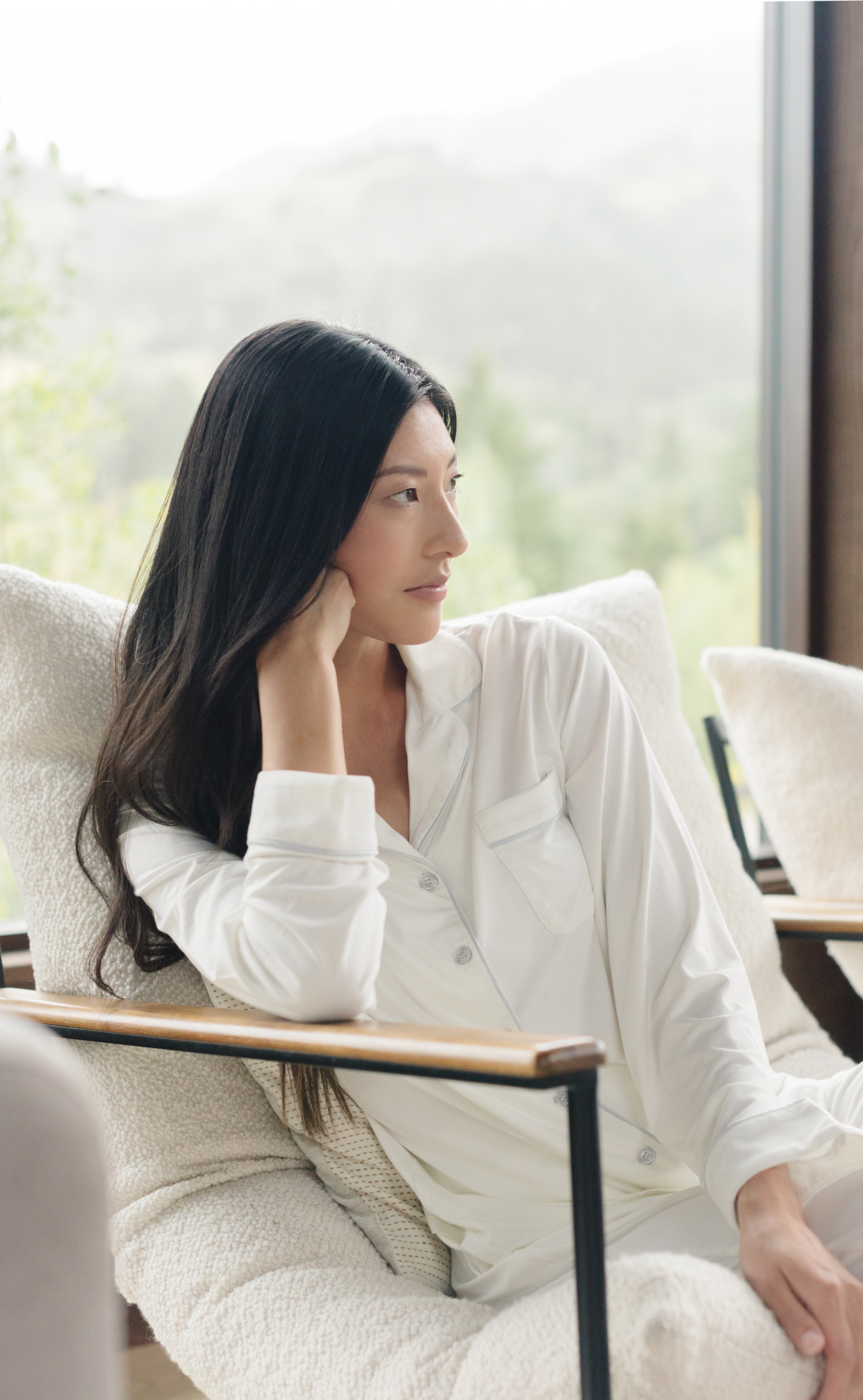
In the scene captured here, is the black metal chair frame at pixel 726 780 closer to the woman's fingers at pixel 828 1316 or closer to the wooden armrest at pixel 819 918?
the wooden armrest at pixel 819 918

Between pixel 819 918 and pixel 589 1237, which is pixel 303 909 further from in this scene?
pixel 819 918

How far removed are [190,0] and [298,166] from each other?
0.94m

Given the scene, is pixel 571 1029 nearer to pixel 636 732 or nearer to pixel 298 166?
pixel 636 732

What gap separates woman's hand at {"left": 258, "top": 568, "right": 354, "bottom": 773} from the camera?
44.3 inches

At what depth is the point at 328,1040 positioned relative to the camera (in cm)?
96

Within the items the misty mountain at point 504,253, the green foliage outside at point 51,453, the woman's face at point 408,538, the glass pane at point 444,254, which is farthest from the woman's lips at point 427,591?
the misty mountain at point 504,253

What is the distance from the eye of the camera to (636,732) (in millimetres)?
1248

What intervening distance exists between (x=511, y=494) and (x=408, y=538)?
9.23ft

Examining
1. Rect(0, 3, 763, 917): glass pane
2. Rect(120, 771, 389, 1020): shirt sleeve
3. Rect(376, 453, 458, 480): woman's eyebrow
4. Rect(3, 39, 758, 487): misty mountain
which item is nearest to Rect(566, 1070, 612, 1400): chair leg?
Rect(120, 771, 389, 1020): shirt sleeve

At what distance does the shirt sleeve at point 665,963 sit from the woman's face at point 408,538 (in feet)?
0.52

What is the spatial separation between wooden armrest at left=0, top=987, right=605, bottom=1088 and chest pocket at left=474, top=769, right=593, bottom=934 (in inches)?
9.3

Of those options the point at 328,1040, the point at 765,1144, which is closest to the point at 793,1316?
the point at 765,1144

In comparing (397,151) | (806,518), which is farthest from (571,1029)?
(397,151)

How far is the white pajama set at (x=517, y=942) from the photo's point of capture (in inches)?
42.3
